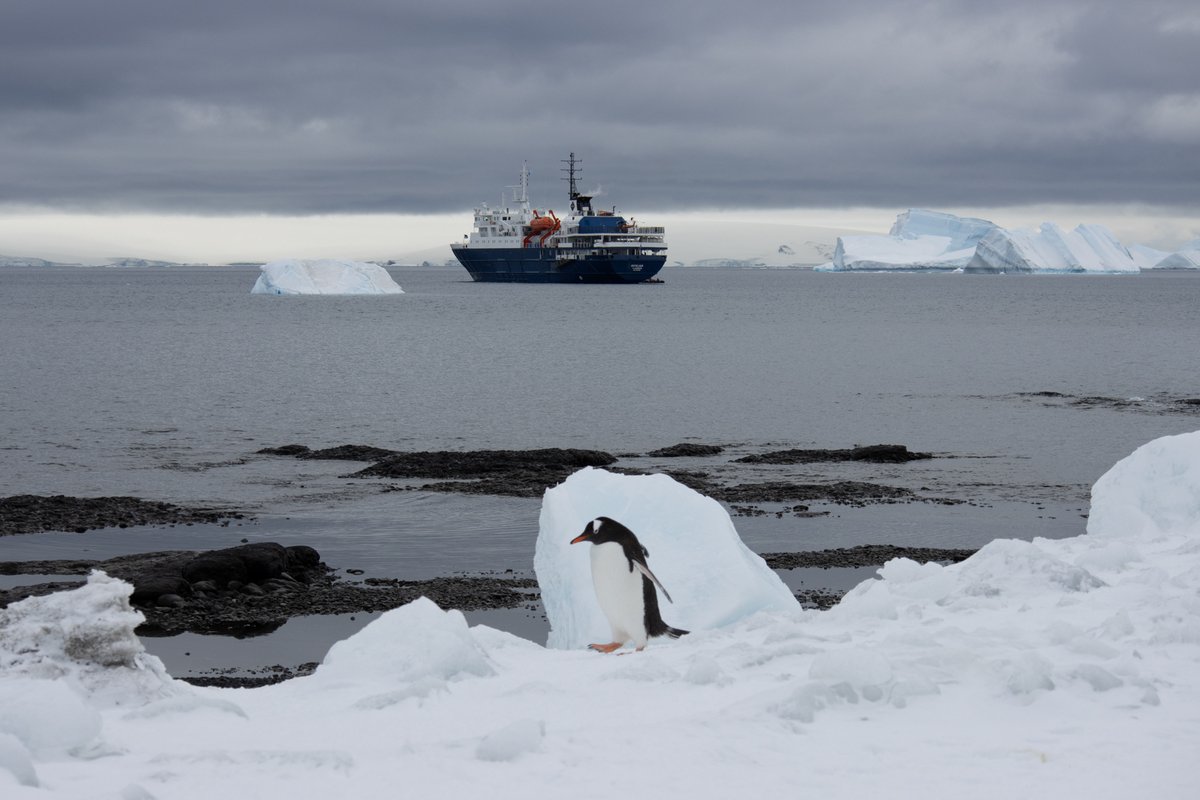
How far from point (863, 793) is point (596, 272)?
4798 inches

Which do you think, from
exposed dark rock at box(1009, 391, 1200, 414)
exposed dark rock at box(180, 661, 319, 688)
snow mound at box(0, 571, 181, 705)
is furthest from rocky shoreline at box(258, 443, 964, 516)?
snow mound at box(0, 571, 181, 705)

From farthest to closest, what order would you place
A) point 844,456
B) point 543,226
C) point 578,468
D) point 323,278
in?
1. point 543,226
2. point 323,278
3. point 844,456
4. point 578,468

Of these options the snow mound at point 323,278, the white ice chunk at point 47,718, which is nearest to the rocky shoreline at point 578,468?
the white ice chunk at point 47,718

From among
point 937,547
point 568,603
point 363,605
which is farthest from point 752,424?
point 568,603

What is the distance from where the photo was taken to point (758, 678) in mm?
6770

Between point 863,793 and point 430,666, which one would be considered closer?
point 863,793

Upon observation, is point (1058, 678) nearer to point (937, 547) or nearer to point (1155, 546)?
point (1155, 546)

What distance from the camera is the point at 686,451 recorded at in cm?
2569

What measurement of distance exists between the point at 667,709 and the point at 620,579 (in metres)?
2.19

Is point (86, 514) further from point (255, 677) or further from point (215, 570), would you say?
point (255, 677)

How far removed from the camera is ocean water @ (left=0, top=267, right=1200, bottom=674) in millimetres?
17656

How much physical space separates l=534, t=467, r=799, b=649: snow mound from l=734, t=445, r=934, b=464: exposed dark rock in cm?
1288

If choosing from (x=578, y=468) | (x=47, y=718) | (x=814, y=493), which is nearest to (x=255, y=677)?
(x=47, y=718)

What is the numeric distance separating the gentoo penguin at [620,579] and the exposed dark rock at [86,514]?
11302 millimetres
